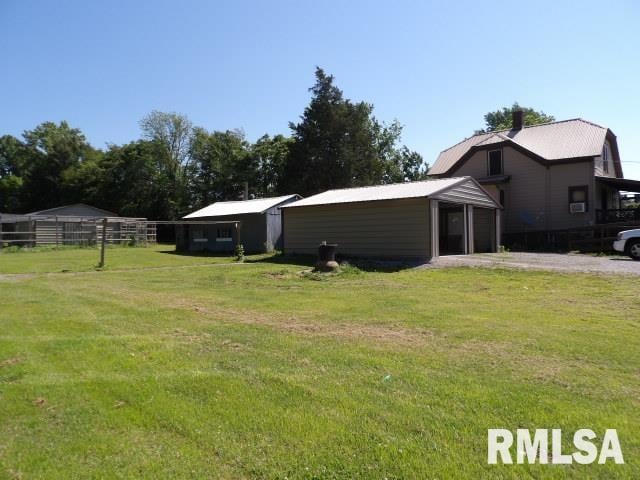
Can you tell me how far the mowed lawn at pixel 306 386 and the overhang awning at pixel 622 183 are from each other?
19.2m

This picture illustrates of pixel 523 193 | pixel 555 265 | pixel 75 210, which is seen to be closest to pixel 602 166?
pixel 523 193

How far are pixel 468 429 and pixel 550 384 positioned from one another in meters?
1.37

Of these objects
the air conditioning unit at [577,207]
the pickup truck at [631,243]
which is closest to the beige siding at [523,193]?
the air conditioning unit at [577,207]

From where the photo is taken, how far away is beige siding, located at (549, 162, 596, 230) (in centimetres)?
2561

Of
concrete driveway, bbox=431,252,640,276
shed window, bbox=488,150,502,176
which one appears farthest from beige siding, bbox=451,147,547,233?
concrete driveway, bbox=431,252,640,276

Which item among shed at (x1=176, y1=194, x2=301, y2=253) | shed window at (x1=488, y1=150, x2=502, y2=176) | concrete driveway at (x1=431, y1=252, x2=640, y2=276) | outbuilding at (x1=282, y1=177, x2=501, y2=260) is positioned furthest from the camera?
shed window at (x1=488, y1=150, x2=502, y2=176)

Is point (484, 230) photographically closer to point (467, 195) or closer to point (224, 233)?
point (467, 195)

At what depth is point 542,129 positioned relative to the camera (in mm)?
30000

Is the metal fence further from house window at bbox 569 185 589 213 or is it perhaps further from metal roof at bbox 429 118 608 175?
house window at bbox 569 185 589 213

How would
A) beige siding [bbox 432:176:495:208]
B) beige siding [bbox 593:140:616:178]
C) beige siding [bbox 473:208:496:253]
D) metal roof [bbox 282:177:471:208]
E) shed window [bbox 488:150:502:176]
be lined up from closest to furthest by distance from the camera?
metal roof [bbox 282:177:471:208], beige siding [bbox 432:176:495:208], beige siding [bbox 473:208:496:253], beige siding [bbox 593:140:616:178], shed window [bbox 488:150:502:176]

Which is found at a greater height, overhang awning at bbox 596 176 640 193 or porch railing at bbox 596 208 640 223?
overhang awning at bbox 596 176 640 193

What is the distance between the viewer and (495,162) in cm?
2919

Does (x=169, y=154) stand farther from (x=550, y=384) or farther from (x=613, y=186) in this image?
(x=550, y=384)

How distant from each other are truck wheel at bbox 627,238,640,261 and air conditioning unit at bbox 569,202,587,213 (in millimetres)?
8970
